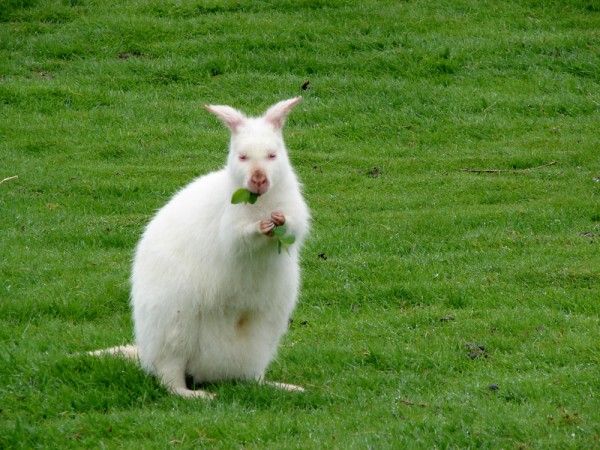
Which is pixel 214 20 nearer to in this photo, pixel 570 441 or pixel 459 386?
pixel 459 386

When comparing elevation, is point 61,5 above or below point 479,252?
above

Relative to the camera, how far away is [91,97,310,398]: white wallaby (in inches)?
268

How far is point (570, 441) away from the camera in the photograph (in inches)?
231

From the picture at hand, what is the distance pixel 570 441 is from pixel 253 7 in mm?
14525

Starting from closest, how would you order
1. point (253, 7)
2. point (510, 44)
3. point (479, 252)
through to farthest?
point (479, 252) < point (510, 44) < point (253, 7)

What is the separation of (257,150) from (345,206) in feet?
20.5

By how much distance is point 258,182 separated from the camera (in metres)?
6.56

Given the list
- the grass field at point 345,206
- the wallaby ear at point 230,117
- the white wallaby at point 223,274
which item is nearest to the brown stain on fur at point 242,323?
the white wallaby at point 223,274

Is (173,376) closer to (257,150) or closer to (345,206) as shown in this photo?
(257,150)

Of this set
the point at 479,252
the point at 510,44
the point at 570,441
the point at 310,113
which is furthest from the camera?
the point at 510,44

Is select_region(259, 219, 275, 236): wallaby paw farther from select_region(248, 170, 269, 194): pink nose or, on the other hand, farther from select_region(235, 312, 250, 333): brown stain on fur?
select_region(235, 312, 250, 333): brown stain on fur

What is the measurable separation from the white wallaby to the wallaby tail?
9.5 inches

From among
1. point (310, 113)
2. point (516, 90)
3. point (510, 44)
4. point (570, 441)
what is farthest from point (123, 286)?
point (510, 44)

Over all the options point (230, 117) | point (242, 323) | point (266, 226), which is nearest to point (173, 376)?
point (242, 323)
